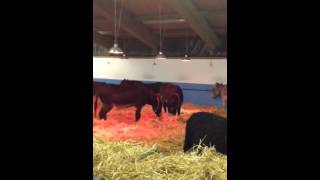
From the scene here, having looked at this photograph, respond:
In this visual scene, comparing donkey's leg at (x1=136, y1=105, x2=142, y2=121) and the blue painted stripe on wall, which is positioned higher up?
the blue painted stripe on wall

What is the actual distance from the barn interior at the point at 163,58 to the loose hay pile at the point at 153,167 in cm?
76

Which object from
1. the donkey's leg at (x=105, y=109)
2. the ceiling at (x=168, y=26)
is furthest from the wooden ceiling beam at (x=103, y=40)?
A: the donkey's leg at (x=105, y=109)

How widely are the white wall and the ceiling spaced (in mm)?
161

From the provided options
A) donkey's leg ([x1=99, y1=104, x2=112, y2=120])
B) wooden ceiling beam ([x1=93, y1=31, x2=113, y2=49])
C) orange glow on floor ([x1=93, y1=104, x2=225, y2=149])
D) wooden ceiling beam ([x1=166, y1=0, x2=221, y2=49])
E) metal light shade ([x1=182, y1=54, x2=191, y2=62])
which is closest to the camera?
wooden ceiling beam ([x1=166, y1=0, x2=221, y2=49])

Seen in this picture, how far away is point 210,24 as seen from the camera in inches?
164

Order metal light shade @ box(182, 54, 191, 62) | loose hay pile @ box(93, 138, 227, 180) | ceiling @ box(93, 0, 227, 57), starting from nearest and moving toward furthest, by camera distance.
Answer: loose hay pile @ box(93, 138, 227, 180) < ceiling @ box(93, 0, 227, 57) < metal light shade @ box(182, 54, 191, 62)

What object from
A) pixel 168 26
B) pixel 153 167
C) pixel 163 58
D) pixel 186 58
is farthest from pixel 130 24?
pixel 153 167

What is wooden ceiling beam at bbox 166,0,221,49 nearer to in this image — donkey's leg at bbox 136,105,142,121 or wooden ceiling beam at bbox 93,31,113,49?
donkey's leg at bbox 136,105,142,121

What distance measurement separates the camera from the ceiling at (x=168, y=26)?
380cm

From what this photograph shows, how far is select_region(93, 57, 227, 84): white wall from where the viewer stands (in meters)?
4.27

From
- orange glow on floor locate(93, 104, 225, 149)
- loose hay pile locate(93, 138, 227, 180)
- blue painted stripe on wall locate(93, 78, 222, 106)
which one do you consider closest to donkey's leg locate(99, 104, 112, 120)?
orange glow on floor locate(93, 104, 225, 149)

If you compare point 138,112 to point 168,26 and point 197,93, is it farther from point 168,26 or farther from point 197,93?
point 168,26
